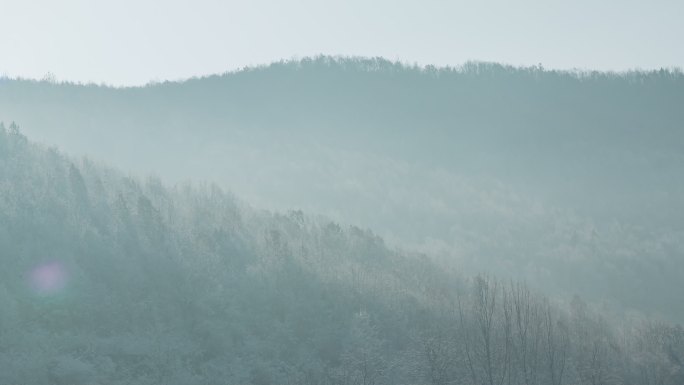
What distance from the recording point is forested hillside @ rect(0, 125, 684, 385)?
61219 mm

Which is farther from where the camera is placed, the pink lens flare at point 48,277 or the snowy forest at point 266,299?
the pink lens flare at point 48,277

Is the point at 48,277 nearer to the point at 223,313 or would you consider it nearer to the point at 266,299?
the point at 223,313

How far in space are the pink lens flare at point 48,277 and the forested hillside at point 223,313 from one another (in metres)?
0.14

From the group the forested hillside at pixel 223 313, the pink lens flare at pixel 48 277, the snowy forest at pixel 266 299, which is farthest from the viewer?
the pink lens flare at pixel 48 277

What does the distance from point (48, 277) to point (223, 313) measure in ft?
46.9

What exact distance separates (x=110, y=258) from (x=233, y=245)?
1793 centimetres

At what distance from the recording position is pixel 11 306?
61.2m

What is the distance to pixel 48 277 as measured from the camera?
69188mm

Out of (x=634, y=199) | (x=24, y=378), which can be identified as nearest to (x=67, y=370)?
(x=24, y=378)

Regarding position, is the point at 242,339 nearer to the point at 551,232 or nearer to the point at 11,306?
the point at 11,306

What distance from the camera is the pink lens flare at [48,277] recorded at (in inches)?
2644

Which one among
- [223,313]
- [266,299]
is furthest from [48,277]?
[266,299]

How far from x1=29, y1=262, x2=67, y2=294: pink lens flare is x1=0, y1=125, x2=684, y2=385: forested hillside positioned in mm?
138

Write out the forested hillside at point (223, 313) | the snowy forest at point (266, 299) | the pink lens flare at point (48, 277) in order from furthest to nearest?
the pink lens flare at point (48, 277), the snowy forest at point (266, 299), the forested hillside at point (223, 313)
